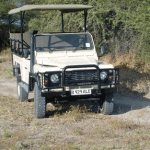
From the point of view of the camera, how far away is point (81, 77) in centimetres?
548

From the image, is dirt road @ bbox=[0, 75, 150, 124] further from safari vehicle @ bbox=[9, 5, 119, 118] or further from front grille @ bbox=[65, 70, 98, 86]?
front grille @ bbox=[65, 70, 98, 86]

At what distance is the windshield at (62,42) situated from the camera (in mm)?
6391

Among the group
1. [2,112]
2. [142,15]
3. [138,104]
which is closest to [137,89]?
[138,104]

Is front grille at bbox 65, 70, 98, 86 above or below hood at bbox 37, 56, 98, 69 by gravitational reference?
below

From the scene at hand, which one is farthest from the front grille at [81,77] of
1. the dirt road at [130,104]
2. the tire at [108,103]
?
the dirt road at [130,104]

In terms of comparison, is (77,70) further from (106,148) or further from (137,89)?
(137,89)

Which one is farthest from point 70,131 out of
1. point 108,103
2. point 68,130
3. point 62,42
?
point 62,42

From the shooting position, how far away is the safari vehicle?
17.5 feet

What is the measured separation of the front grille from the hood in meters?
0.29

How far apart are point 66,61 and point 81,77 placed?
1.99 ft

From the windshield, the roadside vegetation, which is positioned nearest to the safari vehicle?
the windshield

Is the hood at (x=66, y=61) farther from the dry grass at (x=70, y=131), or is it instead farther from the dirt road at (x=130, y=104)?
the dirt road at (x=130, y=104)

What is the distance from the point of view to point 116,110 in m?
6.45

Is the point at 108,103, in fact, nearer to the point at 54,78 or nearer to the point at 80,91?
the point at 80,91
